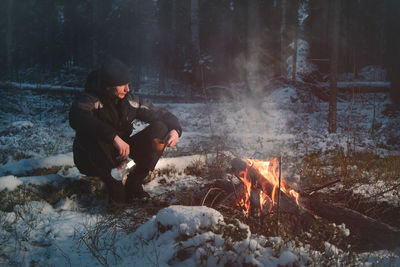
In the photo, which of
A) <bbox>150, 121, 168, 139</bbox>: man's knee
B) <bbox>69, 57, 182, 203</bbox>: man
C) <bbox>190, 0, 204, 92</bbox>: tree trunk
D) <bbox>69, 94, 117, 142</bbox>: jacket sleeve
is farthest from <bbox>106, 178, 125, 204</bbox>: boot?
<bbox>190, 0, 204, 92</bbox>: tree trunk

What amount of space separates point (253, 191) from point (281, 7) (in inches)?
660

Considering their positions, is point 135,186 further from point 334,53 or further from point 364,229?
point 334,53

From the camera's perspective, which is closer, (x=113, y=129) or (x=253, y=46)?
(x=113, y=129)

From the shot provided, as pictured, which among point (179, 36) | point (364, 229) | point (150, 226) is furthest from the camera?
point (179, 36)

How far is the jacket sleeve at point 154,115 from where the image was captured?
3490mm

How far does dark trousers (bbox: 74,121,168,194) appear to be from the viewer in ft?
10.2

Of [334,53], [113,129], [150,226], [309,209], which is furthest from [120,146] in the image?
[334,53]

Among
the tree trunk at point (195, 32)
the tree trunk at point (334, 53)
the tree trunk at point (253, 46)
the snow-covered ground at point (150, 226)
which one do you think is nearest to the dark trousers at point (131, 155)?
the snow-covered ground at point (150, 226)

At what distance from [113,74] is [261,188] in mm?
2019

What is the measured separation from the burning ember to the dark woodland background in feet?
37.1

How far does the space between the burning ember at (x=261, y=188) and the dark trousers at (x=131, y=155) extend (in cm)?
111

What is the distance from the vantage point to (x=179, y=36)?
19.2m

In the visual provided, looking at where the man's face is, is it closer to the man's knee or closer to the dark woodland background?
the man's knee

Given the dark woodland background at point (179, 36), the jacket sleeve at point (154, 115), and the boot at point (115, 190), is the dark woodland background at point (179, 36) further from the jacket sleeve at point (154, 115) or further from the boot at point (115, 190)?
the boot at point (115, 190)
